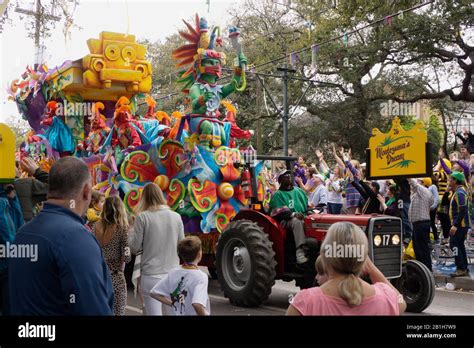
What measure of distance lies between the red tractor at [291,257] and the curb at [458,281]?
8.65 feet

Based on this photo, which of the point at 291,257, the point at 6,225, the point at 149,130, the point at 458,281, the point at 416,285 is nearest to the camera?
the point at 6,225

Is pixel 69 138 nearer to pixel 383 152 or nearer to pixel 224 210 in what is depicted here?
pixel 224 210

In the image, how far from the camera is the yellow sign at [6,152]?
4.90 metres

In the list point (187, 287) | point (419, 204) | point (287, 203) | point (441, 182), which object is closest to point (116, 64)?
point (287, 203)

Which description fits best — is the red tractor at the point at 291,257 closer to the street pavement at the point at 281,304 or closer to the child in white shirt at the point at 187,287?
the street pavement at the point at 281,304

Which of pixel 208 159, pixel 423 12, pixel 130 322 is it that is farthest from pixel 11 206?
pixel 423 12

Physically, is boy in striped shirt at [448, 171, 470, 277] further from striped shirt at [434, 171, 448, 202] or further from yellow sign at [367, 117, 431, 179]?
yellow sign at [367, 117, 431, 179]

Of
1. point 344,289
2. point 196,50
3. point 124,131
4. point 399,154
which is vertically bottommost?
point 344,289

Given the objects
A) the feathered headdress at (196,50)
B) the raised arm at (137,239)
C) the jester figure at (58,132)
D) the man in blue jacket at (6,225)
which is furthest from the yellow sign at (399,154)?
the jester figure at (58,132)

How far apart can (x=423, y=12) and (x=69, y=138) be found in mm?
12547

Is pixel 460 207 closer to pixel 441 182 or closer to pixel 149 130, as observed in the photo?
pixel 441 182

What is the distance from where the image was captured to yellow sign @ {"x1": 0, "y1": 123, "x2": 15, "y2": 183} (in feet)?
16.1

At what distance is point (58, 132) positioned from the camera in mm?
13117

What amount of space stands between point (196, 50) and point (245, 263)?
13.8 ft
